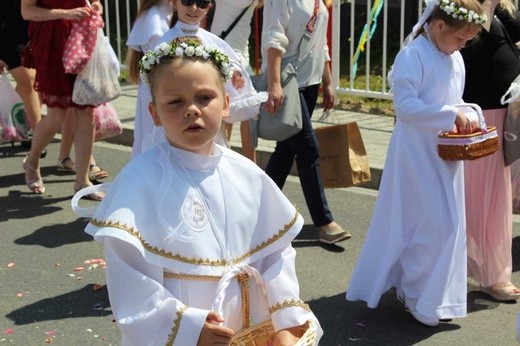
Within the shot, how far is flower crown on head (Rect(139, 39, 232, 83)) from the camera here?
2986 mm

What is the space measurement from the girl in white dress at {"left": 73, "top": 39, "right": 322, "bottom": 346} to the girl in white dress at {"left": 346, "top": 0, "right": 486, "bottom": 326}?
2.02 metres

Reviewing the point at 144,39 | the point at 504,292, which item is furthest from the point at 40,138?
the point at 504,292

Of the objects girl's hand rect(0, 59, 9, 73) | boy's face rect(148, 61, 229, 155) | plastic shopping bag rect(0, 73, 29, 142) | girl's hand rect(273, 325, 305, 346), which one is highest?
boy's face rect(148, 61, 229, 155)

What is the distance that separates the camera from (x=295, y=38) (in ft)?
20.5

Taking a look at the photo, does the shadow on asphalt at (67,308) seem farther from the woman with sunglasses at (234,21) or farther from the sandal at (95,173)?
the sandal at (95,173)

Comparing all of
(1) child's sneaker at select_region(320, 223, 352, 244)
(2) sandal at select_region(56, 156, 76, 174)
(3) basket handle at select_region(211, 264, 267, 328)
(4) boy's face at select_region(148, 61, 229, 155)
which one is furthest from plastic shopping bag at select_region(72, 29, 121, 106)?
(3) basket handle at select_region(211, 264, 267, 328)

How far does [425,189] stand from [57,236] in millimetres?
2826

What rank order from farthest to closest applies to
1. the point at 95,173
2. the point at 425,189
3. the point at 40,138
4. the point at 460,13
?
the point at 95,173 < the point at 40,138 < the point at 425,189 < the point at 460,13

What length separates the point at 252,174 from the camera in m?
3.12

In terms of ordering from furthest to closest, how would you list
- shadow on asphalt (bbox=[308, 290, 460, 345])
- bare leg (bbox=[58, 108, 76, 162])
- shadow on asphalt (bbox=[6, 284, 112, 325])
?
bare leg (bbox=[58, 108, 76, 162]) < shadow on asphalt (bbox=[6, 284, 112, 325]) < shadow on asphalt (bbox=[308, 290, 460, 345])

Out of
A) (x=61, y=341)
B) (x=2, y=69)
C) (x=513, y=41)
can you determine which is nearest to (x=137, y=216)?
(x=61, y=341)

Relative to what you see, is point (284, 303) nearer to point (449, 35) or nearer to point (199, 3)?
point (449, 35)

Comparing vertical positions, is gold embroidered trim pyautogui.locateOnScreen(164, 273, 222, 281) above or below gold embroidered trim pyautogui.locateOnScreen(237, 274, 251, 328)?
above

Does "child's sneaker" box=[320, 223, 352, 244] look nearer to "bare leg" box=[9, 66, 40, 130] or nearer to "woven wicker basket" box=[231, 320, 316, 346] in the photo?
"bare leg" box=[9, 66, 40, 130]
